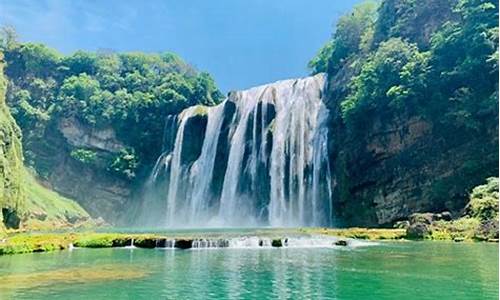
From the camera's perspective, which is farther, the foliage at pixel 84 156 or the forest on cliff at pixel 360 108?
the foliage at pixel 84 156

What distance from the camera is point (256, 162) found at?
46.2 m

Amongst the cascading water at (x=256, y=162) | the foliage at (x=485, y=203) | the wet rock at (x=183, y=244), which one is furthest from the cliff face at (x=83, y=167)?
the foliage at (x=485, y=203)

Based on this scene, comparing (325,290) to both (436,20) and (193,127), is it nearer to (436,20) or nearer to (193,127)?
(436,20)

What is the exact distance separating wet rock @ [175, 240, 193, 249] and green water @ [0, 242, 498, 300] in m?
1.95

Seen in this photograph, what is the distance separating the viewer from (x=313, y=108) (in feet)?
155

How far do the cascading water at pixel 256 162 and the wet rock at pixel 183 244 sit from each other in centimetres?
2054

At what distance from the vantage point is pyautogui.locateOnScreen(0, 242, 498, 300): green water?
10930 mm

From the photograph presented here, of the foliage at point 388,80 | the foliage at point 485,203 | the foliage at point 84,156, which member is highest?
the foliage at point 388,80

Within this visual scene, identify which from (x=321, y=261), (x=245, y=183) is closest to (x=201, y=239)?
(x=321, y=261)

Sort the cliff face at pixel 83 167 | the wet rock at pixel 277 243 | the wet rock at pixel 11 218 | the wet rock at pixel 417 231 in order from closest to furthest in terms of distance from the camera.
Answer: the wet rock at pixel 277 243
the wet rock at pixel 417 231
the wet rock at pixel 11 218
the cliff face at pixel 83 167

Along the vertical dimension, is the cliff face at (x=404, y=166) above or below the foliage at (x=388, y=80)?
below

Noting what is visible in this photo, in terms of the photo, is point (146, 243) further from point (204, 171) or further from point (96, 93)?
point (96, 93)

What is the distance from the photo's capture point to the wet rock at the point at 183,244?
72.8ft

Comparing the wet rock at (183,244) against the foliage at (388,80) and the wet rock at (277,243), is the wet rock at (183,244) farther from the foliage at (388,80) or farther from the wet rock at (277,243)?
the foliage at (388,80)
